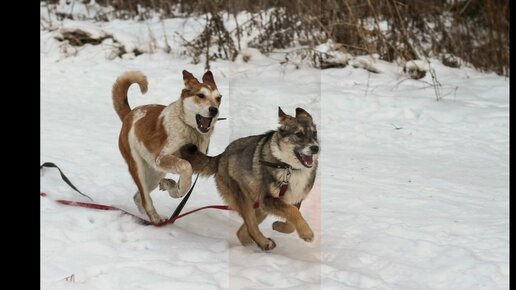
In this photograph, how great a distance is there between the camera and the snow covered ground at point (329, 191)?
15.4 ft

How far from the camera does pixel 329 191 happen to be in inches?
267

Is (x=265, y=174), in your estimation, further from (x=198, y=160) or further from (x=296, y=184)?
(x=198, y=160)

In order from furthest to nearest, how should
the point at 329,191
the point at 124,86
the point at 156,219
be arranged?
the point at 329,191 → the point at 124,86 → the point at 156,219

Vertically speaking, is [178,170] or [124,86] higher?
[124,86]

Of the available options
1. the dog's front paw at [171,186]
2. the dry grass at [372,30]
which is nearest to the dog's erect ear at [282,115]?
the dog's front paw at [171,186]

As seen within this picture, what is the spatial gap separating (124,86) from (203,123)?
3.30ft

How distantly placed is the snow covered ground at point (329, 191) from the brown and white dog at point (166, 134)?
29 centimetres

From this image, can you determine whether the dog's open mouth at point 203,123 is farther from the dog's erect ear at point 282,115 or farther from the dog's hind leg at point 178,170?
the dog's erect ear at point 282,115

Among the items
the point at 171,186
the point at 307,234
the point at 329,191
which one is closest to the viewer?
the point at 307,234

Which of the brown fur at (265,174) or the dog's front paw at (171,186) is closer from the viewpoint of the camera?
the brown fur at (265,174)

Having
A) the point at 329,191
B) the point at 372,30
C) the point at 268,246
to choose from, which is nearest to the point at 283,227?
the point at 268,246

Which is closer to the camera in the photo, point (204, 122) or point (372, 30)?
point (204, 122)

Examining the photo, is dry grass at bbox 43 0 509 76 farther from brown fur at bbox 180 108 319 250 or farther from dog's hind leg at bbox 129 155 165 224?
brown fur at bbox 180 108 319 250
